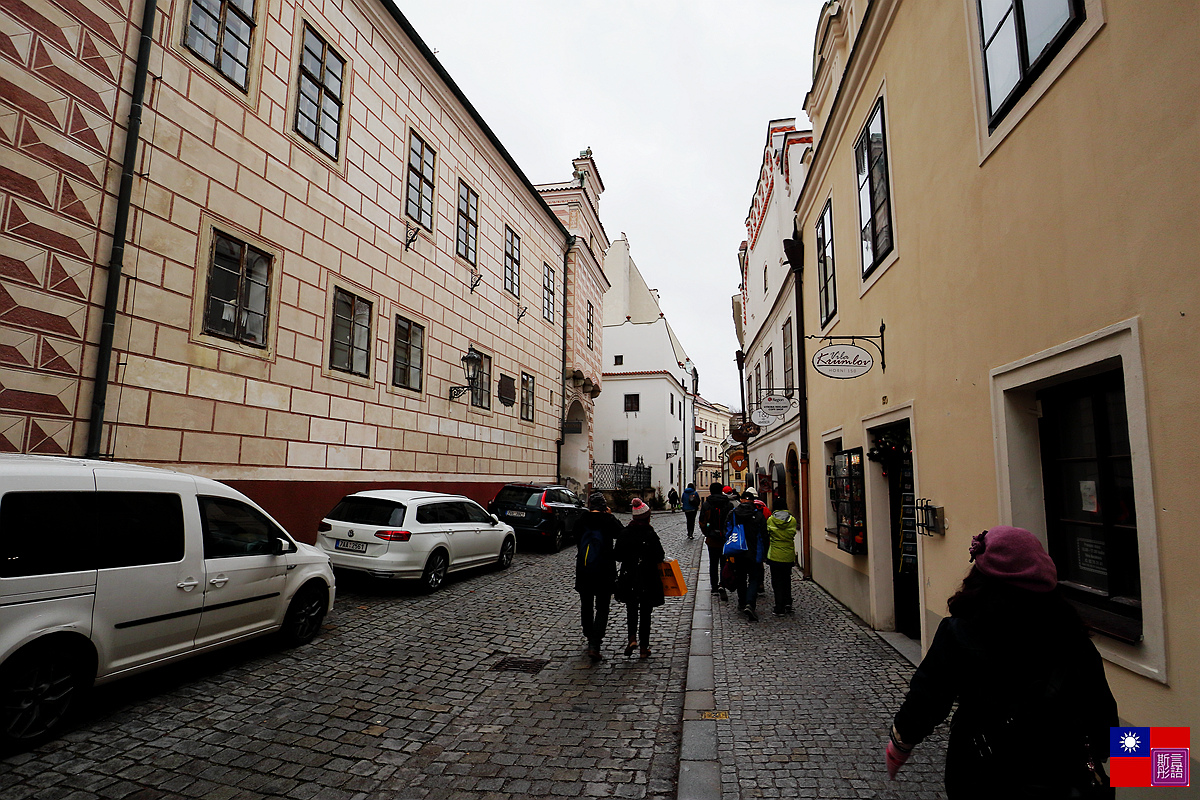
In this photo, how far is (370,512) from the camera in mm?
9523

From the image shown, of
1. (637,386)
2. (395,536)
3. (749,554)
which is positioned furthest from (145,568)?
(637,386)

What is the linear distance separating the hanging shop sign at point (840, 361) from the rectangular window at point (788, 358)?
6.32 m

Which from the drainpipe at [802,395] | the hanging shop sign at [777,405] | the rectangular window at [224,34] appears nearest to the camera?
the rectangular window at [224,34]

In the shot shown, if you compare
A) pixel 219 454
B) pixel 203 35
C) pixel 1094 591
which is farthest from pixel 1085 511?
pixel 203 35

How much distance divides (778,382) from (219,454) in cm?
1238

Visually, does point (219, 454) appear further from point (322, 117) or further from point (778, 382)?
point (778, 382)

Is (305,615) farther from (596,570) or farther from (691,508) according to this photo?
(691,508)

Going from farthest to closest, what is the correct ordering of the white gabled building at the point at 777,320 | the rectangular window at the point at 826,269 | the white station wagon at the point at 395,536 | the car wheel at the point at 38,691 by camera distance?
the white gabled building at the point at 777,320 → the rectangular window at the point at 826,269 → the white station wagon at the point at 395,536 → the car wheel at the point at 38,691

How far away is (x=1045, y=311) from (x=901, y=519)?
4343 millimetres

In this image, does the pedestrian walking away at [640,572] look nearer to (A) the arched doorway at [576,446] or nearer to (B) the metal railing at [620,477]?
(A) the arched doorway at [576,446]

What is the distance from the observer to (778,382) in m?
16.0

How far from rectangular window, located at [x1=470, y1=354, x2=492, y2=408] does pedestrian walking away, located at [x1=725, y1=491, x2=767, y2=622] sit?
990 cm

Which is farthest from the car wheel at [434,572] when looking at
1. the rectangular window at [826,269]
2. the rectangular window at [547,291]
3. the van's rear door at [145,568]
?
the rectangular window at [547,291]

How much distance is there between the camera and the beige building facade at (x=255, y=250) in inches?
268
